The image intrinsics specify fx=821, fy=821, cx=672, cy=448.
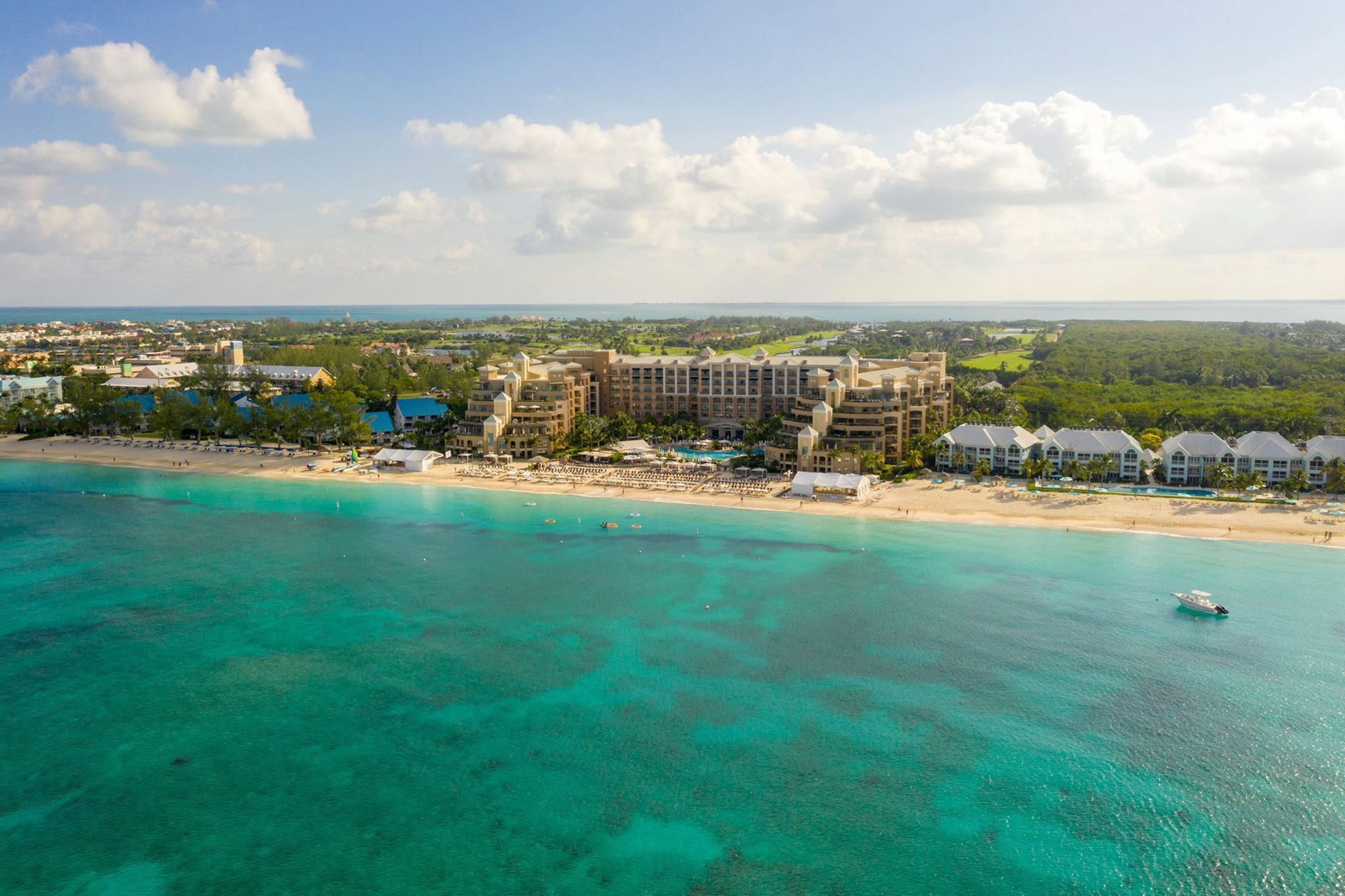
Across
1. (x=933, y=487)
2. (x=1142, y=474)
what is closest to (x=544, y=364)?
(x=933, y=487)

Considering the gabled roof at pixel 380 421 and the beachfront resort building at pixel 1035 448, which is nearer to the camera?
the beachfront resort building at pixel 1035 448

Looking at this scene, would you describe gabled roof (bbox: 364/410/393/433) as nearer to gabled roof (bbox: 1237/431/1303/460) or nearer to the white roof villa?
the white roof villa

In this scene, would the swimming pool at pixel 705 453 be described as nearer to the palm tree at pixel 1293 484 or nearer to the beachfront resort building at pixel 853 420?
the beachfront resort building at pixel 853 420

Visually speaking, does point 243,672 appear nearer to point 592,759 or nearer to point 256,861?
point 256,861

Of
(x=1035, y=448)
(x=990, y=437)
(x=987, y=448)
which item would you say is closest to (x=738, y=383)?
(x=990, y=437)

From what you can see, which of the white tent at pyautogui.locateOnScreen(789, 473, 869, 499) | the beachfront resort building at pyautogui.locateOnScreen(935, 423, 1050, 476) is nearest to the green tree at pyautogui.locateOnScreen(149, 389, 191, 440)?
the white tent at pyautogui.locateOnScreen(789, 473, 869, 499)

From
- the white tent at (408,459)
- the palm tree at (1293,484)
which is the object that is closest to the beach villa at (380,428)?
the white tent at (408,459)
